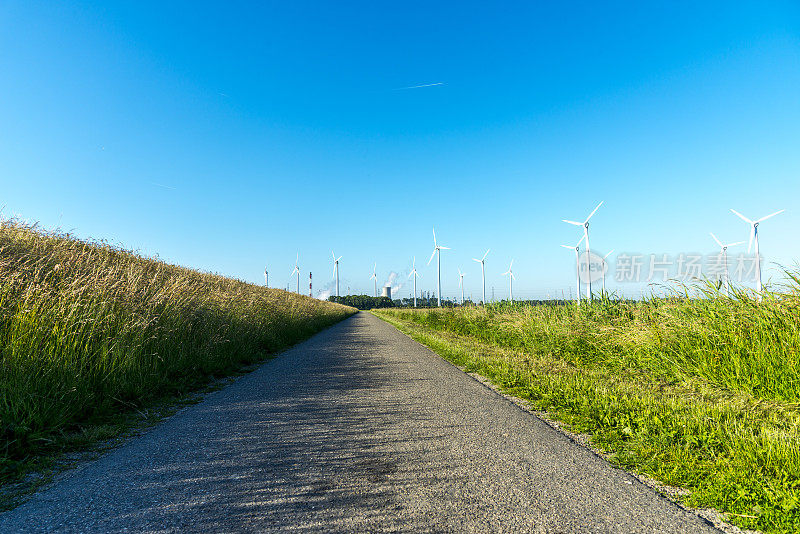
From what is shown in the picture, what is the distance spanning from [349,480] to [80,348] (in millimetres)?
4601

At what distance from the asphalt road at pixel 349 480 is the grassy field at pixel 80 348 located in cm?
86

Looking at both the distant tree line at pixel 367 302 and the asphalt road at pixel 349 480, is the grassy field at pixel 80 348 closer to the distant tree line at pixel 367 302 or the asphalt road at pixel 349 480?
the asphalt road at pixel 349 480

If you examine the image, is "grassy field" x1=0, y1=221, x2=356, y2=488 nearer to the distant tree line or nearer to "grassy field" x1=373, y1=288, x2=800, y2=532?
"grassy field" x1=373, y1=288, x2=800, y2=532

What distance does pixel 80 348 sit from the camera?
214 inches

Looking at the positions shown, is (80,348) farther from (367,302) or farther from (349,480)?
(367,302)

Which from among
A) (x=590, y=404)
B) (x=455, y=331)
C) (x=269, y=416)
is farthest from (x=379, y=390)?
(x=455, y=331)

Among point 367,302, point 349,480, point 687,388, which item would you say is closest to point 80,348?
point 349,480

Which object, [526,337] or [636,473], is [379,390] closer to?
[636,473]

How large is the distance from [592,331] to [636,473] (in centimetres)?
672

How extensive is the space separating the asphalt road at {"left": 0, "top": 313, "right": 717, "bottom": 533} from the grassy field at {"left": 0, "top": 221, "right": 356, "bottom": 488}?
857 mm

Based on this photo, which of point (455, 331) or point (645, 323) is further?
point (455, 331)

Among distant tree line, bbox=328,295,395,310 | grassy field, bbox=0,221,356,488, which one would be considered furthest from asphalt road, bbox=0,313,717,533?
distant tree line, bbox=328,295,395,310

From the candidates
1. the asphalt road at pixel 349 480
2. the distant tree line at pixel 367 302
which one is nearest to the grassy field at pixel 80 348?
the asphalt road at pixel 349 480

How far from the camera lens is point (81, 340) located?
217 inches
